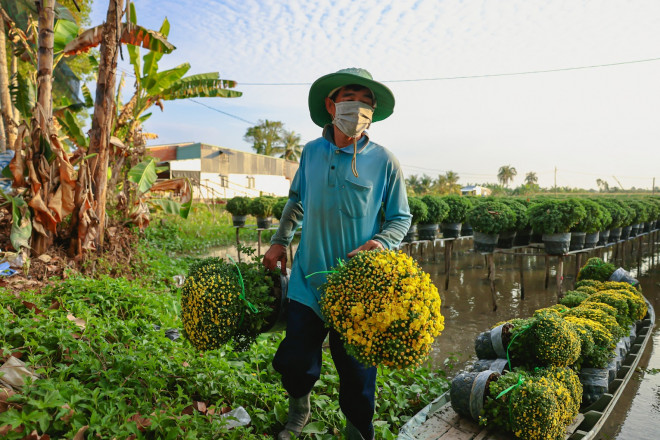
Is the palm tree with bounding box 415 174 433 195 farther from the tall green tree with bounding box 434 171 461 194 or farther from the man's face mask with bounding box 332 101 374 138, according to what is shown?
the man's face mask with bounding box 332 101 374 138

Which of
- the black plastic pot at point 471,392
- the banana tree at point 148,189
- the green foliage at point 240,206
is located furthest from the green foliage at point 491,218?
the green foliage at point 240,206

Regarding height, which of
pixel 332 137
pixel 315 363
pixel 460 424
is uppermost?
pixel 332 137

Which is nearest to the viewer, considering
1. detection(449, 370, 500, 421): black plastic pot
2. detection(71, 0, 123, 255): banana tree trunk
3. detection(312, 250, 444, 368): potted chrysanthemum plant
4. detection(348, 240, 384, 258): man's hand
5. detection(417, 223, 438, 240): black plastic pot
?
detection(312, 250, 444, 368): potted chrysanthemum plant

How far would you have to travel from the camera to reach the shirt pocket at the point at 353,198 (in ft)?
7.45

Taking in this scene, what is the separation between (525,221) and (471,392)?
21.9 feet

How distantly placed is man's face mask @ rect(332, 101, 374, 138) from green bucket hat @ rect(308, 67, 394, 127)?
12 cm

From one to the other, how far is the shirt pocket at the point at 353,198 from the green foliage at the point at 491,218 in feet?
21.3

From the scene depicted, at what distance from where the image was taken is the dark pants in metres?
2.29

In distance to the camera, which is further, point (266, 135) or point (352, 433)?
point (266, 135)

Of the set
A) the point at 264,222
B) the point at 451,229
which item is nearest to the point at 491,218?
the point at 451,229

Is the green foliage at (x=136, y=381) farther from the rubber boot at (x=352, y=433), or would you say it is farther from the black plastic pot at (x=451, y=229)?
the black plastic pot at (x=451, y=229)

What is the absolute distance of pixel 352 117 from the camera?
2291 mm

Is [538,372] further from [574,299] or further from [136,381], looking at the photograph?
[136,381]

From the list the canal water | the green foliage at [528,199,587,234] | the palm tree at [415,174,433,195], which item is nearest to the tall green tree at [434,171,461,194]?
the palm tree at [415,174,433,195]
